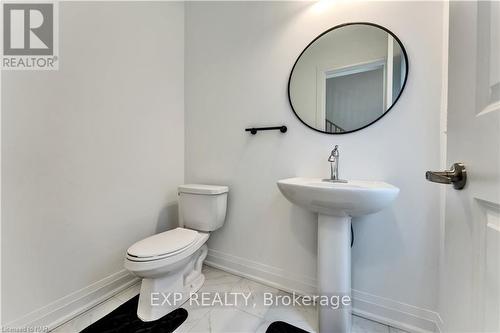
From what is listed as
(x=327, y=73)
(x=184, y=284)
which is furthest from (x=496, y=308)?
(x=184, y=284)

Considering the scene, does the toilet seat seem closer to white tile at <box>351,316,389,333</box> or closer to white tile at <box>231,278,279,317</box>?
white tile at <box>231,278,279,317</box>

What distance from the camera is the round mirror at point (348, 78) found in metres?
1.20

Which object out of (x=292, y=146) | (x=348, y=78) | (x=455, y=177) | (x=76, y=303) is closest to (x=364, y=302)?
(x=292, y=146)

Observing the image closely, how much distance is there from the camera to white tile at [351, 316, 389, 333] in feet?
3.90

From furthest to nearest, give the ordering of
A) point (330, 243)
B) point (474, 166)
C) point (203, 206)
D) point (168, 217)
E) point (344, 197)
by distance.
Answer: point (168, 217) < point (203, 206) < point (330, 243) < point (344, 197) < point (474, 166)

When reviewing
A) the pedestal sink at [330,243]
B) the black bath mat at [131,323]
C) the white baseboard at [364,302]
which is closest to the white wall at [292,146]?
the white baseboard at [364,302]

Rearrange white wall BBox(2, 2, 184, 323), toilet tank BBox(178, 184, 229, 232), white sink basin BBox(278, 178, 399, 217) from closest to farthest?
white sink basin BBox(278, 178, 399, 217) → white wall BBox(2, 2, 184, 323) → toilet tank BBox(178, 184, 229, 232)

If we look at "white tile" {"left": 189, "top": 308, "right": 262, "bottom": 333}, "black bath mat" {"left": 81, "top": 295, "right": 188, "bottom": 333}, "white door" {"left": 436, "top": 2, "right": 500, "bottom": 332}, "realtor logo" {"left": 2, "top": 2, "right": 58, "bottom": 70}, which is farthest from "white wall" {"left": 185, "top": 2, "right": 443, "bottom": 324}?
"realtor logo" {"left": 2, "top": 2, "right": 58, "bottom": 70}

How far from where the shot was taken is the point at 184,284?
4.76 ft

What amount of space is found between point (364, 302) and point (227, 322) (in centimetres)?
81

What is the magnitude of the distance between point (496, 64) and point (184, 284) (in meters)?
1.68

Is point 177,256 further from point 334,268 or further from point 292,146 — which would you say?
point 292,146

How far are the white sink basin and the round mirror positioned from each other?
1.63 ft

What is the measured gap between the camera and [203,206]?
1.62m
